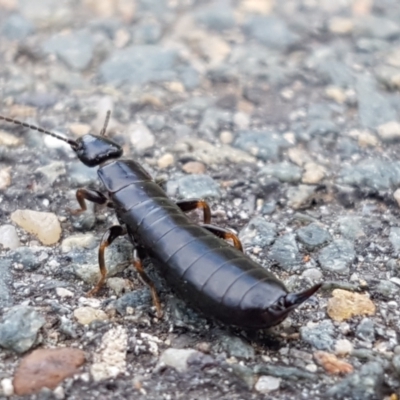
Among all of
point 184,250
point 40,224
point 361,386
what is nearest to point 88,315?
point 184,250

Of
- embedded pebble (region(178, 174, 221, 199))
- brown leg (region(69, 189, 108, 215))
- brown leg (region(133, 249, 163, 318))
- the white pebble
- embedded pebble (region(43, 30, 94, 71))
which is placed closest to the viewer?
brown leg (region(133, 249, 163, 318))

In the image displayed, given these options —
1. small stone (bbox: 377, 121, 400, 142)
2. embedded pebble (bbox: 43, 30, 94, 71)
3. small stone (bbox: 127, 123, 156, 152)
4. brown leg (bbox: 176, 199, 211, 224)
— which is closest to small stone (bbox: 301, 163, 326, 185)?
small stone (bbox: 377, 121, 400, 142)

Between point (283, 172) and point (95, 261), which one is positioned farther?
point (283, 172)

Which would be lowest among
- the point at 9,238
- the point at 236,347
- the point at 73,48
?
the point at 9,238

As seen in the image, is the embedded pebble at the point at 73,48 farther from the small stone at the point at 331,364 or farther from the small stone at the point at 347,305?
the small stone at the point at 331,364

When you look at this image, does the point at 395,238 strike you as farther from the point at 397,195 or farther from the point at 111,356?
the point at 111,356

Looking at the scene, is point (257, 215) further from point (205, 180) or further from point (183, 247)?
point (183, 247)

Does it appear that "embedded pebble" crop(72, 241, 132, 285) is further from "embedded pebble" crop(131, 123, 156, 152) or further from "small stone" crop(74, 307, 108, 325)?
"embedded pebble" crop(131, 123, 156, 152)

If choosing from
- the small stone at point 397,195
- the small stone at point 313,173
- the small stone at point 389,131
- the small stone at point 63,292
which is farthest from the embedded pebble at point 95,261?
the small stone at point 389,131
